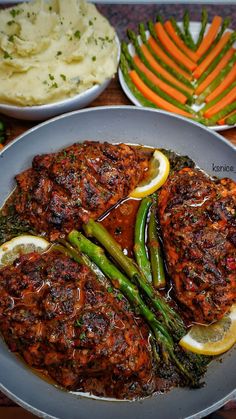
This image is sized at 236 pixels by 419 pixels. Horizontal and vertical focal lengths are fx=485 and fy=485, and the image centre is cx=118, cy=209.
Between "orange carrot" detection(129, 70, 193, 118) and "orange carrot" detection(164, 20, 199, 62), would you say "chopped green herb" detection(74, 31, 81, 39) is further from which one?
"orange carrot" detection(164, 20, 199, 62)

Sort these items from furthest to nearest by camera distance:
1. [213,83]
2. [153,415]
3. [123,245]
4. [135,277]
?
[213,83], [123,245], [135,277], [153,415]

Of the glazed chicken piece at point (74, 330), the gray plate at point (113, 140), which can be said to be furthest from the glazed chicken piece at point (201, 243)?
the glazed chicken piece at point (74, 330)

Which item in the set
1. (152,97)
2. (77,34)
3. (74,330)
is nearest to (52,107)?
(77,34)

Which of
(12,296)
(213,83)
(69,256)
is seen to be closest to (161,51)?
(213,83)

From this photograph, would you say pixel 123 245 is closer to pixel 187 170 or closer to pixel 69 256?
pixel 69 256

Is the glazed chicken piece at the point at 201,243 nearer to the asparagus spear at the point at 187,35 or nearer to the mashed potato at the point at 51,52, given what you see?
the mashed potato at the point at 51,52
